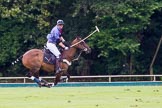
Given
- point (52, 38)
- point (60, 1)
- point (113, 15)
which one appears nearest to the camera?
point (52, 38)

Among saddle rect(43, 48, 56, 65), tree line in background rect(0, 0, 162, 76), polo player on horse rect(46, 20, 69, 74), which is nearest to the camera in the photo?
polo player on horse rect(46, 20, 69, 74)

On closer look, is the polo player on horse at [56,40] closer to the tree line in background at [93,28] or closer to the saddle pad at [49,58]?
the saddle pad at [49,58]

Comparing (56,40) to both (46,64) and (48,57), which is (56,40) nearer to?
(48,57)

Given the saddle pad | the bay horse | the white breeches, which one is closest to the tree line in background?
the bay horse

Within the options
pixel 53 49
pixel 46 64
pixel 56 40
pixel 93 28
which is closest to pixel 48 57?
pixel 46 64

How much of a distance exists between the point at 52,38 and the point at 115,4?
47.1 ft

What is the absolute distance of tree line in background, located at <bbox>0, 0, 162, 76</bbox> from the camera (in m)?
35.7

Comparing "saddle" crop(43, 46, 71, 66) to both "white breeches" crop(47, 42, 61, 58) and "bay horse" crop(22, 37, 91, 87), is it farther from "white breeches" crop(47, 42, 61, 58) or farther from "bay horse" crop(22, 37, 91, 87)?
"white breeches" crop(47, 42, 61, 58)

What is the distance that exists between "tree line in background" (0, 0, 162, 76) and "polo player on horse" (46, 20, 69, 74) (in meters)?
13.2

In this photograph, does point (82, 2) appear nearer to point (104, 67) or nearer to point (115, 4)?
point (115, 4)

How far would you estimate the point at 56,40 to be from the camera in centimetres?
2203

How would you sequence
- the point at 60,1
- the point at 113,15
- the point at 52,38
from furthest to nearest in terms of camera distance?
1. the point at 60,1
2. the point at 113,15
3. the point at 52,38

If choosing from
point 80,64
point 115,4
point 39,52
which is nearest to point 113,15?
point 115,4

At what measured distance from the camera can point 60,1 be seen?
37.6m
